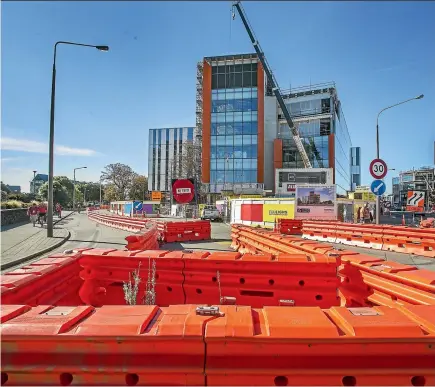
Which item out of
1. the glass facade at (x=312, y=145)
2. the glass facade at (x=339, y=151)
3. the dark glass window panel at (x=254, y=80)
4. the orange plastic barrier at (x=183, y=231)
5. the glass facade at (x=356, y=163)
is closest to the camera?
the orange plastic barrier at (x=183, y=231)

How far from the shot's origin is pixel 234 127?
63.3m

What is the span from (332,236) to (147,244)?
9260 millimetres

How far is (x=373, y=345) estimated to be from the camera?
7.96 feet

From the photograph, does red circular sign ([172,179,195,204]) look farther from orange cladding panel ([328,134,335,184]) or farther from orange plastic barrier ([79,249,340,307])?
orange cladding panel ([328,134,335,184])

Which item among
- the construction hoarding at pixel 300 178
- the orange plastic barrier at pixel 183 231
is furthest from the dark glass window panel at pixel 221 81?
the orange plastic barrier at pixel 183 231

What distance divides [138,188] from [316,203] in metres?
73.6

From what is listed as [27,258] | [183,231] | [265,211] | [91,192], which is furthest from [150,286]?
[91,192]

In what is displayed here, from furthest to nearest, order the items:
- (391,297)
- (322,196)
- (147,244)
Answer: (322,196)
(147,244)
(391,297)

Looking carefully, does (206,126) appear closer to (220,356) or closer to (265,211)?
(265,211)

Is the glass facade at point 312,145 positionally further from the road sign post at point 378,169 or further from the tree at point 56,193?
the road sign post at point 378,169

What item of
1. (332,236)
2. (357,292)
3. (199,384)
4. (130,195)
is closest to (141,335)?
(199,384)

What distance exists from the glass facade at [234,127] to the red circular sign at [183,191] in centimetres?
5034

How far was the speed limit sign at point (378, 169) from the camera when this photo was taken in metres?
12.9

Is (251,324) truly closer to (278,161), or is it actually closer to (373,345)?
(373,345)
